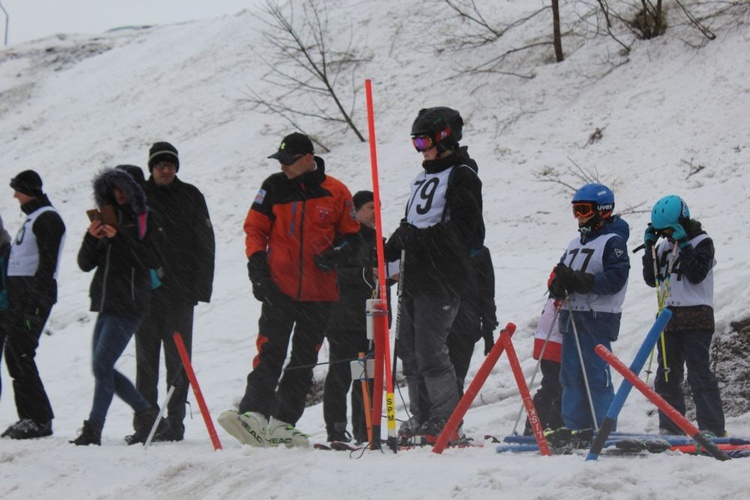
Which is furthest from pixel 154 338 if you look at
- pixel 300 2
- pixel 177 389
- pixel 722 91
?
pixel 300 2

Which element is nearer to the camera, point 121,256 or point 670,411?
point 670,411

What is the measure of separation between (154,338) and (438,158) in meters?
2.68

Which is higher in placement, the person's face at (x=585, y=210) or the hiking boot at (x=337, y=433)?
the person's face at (x=585, y=210)

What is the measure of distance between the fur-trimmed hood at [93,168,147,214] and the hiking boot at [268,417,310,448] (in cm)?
188

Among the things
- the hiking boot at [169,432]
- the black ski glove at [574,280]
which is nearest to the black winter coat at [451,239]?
the black ski glove at [574,280]

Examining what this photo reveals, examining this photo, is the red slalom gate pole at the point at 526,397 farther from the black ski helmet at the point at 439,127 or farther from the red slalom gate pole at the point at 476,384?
the black ski helmet at the point at 439,127

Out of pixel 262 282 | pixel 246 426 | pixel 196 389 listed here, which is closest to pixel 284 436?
pixel 246 426

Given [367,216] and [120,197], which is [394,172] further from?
[120,197]

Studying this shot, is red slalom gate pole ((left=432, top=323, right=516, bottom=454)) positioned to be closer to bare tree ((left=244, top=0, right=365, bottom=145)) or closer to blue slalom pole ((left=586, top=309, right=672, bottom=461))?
blue slalom pole ((left=586, top=309, right=672, bottom=461))

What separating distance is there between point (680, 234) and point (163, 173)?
12.7 feet

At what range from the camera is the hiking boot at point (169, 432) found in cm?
666

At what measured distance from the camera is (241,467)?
4805 mm

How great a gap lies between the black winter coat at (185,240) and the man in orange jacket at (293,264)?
109cm

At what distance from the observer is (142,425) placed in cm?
653
